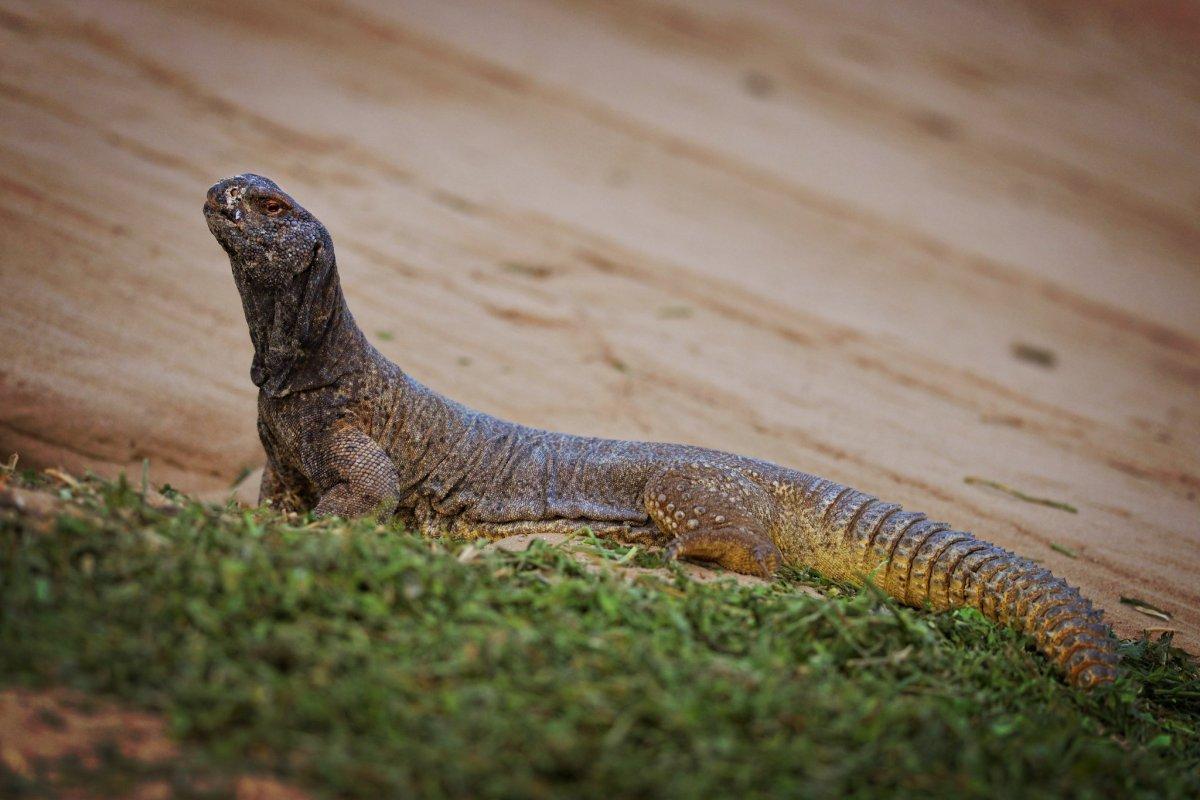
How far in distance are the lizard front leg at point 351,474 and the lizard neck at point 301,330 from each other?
301 mm

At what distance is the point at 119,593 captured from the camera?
3312 mm

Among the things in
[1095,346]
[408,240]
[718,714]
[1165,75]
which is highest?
[1165,75]

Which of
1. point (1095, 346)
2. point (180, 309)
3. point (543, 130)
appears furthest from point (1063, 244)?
point (180, 309)

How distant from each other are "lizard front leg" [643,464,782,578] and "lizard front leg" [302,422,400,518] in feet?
4.17

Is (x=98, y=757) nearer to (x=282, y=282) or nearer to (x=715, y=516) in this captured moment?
(x=282, y=282)

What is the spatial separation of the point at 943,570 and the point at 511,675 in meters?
2.49

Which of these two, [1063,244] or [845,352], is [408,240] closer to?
[845,352]

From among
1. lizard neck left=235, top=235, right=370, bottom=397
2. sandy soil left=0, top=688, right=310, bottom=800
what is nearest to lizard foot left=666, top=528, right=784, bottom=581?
lizard neck left=235, top=235, right=370, bottom=397

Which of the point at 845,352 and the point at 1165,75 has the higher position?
the point at 1165,75

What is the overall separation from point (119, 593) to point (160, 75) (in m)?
10.3

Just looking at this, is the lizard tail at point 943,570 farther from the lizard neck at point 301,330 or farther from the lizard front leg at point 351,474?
the lizard neck at point 301,330

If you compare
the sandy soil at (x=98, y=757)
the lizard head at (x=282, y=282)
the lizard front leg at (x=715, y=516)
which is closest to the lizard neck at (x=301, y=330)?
the lizard head at (x=282, y=282)

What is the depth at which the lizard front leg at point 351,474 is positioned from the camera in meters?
4.89

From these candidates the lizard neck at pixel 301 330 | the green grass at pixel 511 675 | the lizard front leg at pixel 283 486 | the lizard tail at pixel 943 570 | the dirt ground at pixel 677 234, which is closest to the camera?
the green grass at pixel 511 675
